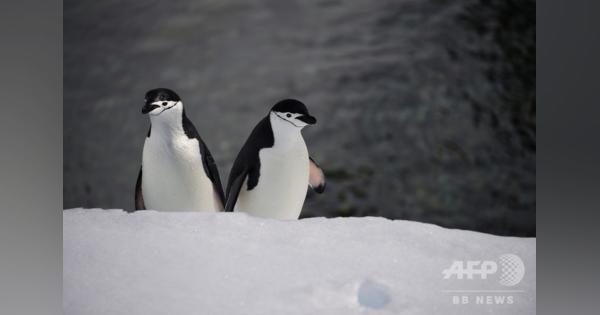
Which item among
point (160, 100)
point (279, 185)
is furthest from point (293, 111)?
point (160, 100)

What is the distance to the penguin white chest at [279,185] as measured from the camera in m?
3.12

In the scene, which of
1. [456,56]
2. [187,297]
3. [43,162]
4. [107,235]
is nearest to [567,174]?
[456,56]

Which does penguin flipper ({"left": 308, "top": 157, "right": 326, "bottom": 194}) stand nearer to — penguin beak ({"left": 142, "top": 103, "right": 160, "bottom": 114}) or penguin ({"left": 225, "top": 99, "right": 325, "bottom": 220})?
penguin ({"left": 225, "top": 99, "right": 325, "bottom": 220})

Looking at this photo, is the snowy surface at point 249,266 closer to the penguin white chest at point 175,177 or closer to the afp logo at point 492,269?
the afp logo at point 492,269

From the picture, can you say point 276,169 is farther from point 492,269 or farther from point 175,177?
point 492,269

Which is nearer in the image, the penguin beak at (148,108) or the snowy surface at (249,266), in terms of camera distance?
the snowy surface at (249,266)

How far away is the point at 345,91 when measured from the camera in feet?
10.0

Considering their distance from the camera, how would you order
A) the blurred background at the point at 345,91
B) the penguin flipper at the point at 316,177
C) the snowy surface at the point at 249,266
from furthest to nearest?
the penguin flipper at the point at 316,177 → the blurred background at the point at 345,91 → the snowy surface at the point at 249,266

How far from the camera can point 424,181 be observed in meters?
3.07

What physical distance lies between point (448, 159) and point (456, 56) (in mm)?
379

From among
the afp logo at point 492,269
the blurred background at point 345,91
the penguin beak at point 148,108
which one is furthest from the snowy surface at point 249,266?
the penguin beak at point 148,108

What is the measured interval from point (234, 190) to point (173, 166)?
282 millimetres

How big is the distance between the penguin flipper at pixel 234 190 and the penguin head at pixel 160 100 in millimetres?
345

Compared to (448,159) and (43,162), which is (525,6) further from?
(43,162)
